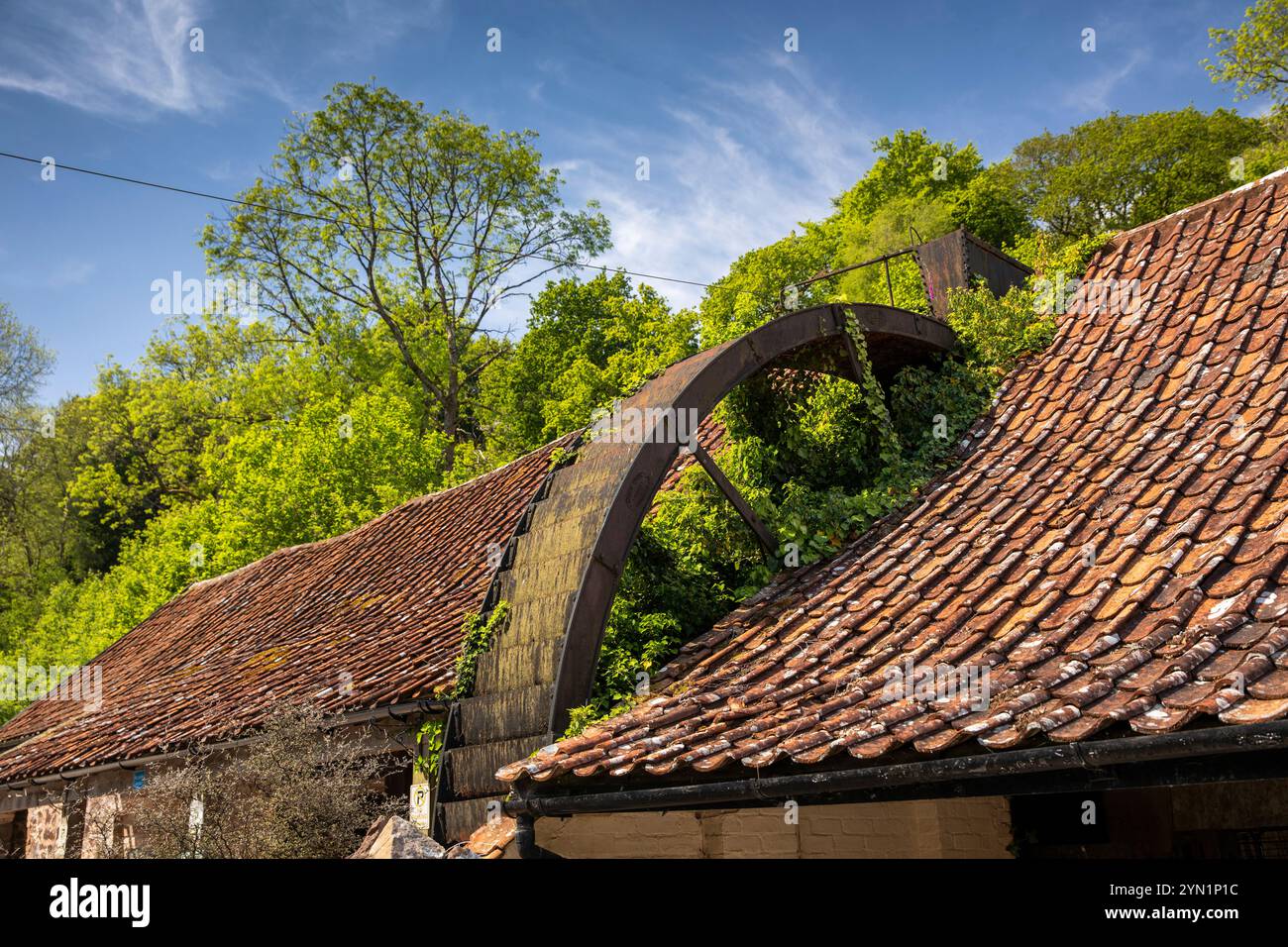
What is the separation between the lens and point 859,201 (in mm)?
35750

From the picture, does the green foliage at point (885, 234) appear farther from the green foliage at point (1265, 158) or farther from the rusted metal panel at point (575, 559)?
the rusted metal panel at point (575, 559)

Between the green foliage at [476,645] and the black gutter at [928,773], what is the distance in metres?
1.21

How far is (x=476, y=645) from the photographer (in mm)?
7535

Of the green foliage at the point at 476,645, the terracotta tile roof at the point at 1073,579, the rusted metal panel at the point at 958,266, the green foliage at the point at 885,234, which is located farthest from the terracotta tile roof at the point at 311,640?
the green foliage at the point at 885,234

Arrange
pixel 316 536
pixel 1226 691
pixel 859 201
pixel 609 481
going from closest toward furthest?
1. pixel 1226 691
2. pixel 609 481
3. pixel 316 536
4. pixel 859 201

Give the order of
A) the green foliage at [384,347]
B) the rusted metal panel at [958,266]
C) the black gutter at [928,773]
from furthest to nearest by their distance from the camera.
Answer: the green foliage at [384,347], the rusted metal panel at [958,266], the black gutter at [928,773]

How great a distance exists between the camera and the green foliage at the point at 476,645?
7.43 meters

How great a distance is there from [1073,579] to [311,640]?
26.4ft

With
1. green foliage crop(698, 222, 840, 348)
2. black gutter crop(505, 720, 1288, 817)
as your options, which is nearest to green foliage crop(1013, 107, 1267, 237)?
green foliage crop(698, 222, 840, 348)
